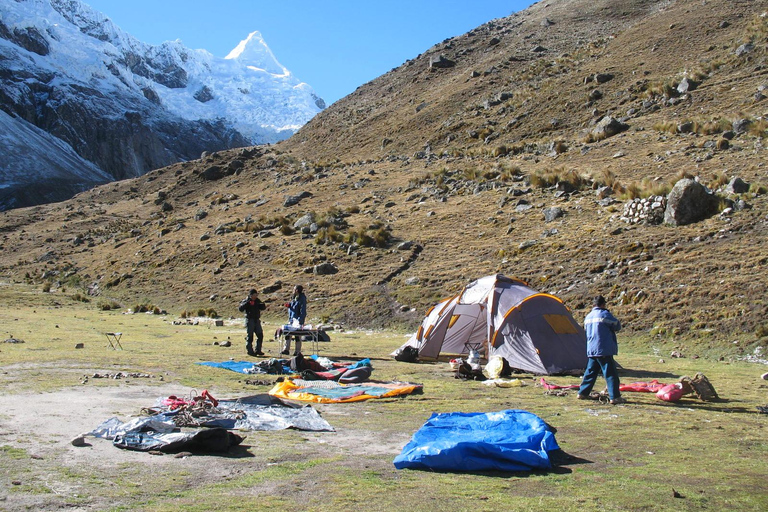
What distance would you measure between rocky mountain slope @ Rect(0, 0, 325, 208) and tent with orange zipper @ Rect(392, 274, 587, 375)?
358 ft

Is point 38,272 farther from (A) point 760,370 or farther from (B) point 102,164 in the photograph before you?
(B) point 102,164

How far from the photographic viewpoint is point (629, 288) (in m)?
18.4

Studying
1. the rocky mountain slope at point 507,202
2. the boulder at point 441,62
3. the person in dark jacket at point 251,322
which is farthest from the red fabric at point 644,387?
the boulder at point 441,62

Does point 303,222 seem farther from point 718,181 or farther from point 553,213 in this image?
point 718,181

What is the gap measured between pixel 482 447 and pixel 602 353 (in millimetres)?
4649

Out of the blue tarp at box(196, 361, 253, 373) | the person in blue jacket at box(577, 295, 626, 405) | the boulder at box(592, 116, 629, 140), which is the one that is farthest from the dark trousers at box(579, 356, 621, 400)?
the boulder at box(592, 116, 629, 140)

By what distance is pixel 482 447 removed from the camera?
239 inches

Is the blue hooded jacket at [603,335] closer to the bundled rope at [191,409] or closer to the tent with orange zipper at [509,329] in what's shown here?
the tent with orange zipper at [509,329]

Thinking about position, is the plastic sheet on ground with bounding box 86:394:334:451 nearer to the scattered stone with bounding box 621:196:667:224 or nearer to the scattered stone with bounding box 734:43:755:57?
the scattered stone with bounding box 621:196:667:224

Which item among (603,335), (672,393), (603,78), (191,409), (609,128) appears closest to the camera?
(191,409)

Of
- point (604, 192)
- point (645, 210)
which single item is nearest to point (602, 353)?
point (645, 210)

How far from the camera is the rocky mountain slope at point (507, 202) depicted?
19344 mm

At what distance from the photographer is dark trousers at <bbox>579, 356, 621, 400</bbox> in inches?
385

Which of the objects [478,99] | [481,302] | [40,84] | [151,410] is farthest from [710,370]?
[40,84]
